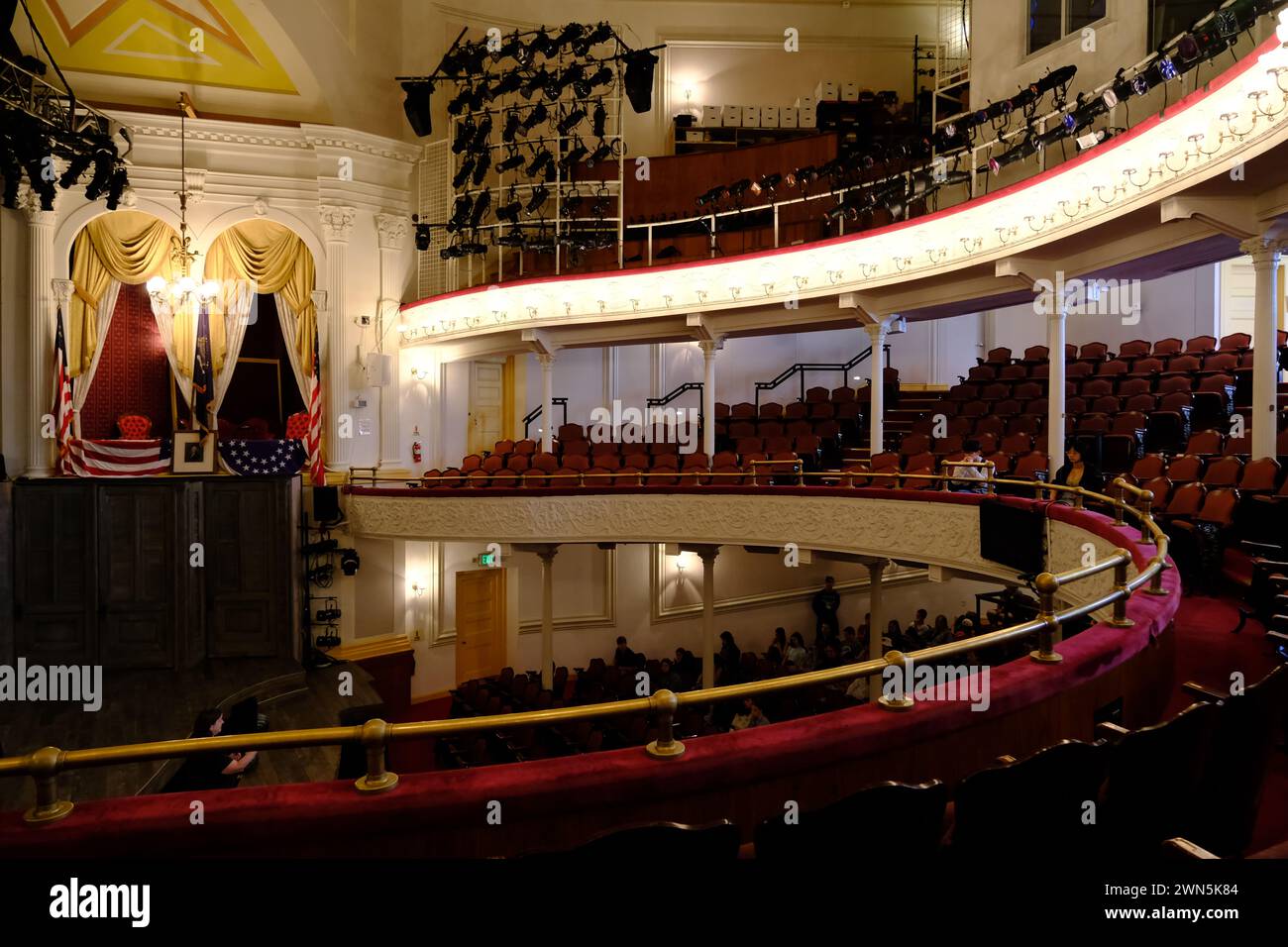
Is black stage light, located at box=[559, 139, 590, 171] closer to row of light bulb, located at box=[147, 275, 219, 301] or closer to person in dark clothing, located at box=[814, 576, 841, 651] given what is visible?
row of light bulb, located at box=[147, 275, 219, 301]

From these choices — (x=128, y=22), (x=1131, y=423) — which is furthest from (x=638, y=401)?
(x=128, y=22)

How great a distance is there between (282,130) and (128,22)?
2828 millimetres

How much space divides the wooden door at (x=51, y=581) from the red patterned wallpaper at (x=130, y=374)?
93.3 inches

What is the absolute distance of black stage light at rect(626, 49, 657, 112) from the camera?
14578 millimetres

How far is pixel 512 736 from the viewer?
10.6 metres

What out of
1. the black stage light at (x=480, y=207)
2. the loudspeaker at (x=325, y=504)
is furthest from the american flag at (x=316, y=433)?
the black stage light at (x=480, y=207)

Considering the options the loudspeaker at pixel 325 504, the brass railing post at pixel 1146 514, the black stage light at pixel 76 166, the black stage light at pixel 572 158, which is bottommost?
the loudspeaker at pixel 325 504

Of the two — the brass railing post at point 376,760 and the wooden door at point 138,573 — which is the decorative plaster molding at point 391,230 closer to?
the wooden door at point 138,573

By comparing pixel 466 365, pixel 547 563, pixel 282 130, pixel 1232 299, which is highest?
pixel 282 130

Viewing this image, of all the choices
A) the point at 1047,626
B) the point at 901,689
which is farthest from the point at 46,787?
the point at 1047,626

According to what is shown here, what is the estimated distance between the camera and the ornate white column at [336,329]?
47.4ft

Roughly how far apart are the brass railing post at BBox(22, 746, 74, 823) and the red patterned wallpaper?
46.8ft

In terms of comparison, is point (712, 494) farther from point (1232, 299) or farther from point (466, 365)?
point (1232, 299)
